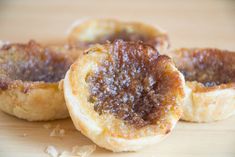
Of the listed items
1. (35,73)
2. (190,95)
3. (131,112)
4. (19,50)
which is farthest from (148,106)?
(19,50)

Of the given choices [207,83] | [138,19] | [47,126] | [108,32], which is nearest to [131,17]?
[138,19]

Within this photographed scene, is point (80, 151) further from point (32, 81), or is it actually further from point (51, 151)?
point (32, 81)

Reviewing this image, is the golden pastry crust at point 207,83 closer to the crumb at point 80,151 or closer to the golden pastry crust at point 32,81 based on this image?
the crumb at point 80,151

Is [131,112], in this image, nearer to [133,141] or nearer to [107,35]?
[133,141]

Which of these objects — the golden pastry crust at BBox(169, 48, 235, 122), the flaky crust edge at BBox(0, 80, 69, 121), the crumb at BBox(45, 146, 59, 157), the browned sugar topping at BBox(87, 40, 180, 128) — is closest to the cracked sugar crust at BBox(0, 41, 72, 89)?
the flaky crust edge at BBox(0, 80, 69, 121)

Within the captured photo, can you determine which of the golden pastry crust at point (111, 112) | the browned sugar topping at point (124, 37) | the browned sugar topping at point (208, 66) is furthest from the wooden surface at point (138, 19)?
the browned sugar topping at point (124, 37)

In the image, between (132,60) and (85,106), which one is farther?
(132,60)
